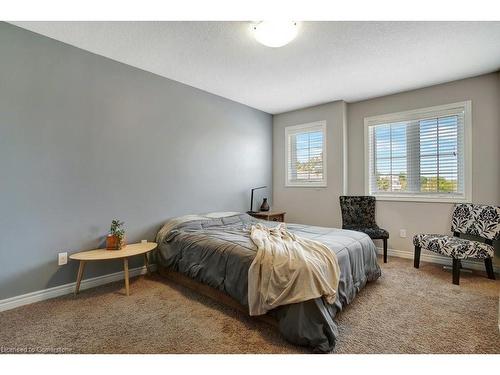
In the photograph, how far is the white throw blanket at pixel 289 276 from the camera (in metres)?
1.65

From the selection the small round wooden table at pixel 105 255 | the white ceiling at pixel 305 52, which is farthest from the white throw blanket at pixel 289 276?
the white ceiling at pixel 305 52

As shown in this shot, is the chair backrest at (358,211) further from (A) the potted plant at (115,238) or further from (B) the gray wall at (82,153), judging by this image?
(A) the potted plant at (115,238)

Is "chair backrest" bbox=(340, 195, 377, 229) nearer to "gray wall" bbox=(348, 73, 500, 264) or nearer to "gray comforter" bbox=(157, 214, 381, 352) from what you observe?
"gray wall" bbox=(348, 73, 500, 264)

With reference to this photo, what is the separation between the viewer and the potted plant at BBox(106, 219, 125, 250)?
2.54 meters

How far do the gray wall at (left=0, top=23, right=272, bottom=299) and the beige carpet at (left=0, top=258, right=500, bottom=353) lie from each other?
58cm

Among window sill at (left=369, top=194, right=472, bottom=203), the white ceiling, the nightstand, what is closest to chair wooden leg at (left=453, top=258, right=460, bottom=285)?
window sill at (left=369, top=194, right=472, bottom=203)

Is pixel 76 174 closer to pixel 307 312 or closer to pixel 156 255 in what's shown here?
pixel 156 255

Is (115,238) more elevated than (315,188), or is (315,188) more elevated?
(315,188)

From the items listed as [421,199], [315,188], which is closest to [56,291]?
[315,188]

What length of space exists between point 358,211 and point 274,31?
9.35 feet

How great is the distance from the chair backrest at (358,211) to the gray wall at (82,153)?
6.91ft

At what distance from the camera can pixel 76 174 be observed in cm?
249

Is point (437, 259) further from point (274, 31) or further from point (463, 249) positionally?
point (274, 31)

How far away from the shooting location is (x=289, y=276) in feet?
5.58
